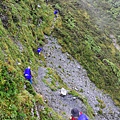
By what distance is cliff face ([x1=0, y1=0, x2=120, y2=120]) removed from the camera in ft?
35.9

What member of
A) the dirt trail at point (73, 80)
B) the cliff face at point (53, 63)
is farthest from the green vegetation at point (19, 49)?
the dirt trail at point (73, 80)

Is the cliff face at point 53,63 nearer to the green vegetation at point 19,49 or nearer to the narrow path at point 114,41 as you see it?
the green vegetation at point 19,49

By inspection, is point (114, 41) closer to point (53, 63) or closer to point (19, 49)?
point (53, 63)

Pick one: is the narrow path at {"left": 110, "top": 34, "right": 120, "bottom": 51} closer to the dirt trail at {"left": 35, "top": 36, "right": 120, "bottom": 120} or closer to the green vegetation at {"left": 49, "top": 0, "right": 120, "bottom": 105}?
the green vegetation at {"left": 49, "top": 0, "right": 120, "bottom": 105}

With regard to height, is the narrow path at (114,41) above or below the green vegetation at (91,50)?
below

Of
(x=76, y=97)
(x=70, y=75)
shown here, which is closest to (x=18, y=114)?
(x=76, y=97)

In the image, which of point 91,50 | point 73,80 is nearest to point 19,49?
point 73,80

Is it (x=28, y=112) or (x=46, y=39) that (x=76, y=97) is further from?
(x=46, y=39)

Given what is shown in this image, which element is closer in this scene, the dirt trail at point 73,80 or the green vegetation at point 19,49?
the green vegetation at point 19,49

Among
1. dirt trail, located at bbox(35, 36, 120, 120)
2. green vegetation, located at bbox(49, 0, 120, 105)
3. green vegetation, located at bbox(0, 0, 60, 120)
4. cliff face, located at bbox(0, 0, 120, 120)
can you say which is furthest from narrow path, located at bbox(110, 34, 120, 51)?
dirt trail, located at bbox(35, 36, 120, 120)

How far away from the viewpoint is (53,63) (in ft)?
78.3

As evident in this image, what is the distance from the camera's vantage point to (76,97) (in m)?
17.8

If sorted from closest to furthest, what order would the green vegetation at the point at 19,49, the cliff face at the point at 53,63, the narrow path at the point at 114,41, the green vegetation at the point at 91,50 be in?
the green vegetation at the point at 19,49 < the cliff face at the point at 53,63 < the green vegetation at the point at 91,50 < the narrow path at the point at 114,41

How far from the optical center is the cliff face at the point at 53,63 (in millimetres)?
10943
